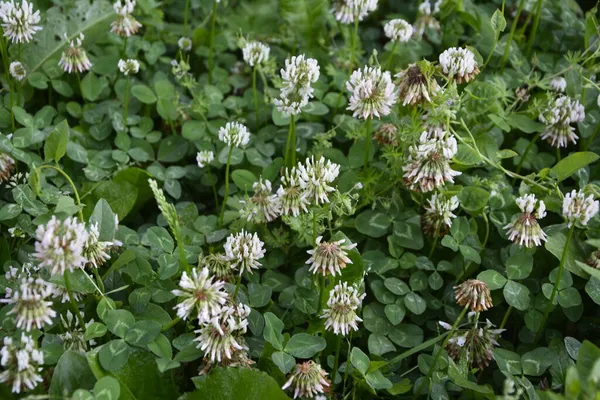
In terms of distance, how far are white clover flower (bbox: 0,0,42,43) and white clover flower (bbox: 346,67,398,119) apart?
2.75ft

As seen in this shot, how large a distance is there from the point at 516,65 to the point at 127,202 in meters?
1.22

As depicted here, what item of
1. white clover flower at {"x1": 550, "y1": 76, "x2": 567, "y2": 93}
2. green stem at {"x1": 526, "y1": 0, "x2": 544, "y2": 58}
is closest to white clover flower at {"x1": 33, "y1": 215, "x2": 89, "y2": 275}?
white clover flower at {"x1": 550, "y1": 76, "x2": 567, "y2": 93}

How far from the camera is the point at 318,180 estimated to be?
1595 mm

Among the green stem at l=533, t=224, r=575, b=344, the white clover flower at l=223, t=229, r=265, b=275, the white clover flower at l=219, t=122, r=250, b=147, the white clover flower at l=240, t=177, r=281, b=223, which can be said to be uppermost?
the white clover flower at l=219, t=122, r=250, b=147

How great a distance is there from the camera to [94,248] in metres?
1.59

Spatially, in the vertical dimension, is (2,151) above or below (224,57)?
above

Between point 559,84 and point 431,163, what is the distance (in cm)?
68

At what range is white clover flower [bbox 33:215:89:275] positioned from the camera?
4.45ft

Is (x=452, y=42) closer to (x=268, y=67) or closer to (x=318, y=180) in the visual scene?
(x=268, y=67)

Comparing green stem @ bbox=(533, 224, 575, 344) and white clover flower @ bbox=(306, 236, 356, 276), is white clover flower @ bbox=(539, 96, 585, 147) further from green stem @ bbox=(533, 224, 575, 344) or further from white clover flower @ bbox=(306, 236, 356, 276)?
white clover flower @ bbox=(306, 236, 356, 276)

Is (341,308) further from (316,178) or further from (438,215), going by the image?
(438,215)

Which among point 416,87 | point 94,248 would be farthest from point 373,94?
point 94,248

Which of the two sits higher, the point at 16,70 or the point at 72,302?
the point at 16,70

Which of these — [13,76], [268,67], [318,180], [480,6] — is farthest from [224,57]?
[318,180]
